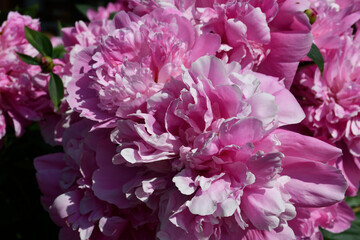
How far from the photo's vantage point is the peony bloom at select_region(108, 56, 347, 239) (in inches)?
20.5

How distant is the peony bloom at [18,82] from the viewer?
35.8 inches

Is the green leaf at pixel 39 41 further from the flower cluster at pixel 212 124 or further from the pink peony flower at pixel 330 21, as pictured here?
the pink peony flower at pixel 330 21

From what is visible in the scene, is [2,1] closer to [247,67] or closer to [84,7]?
[84,7]

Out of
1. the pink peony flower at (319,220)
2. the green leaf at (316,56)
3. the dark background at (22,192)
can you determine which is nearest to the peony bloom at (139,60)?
the green leaf at (316,56)

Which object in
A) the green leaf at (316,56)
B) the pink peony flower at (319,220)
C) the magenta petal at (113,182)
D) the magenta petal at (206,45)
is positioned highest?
the magenta petal at (206,45)

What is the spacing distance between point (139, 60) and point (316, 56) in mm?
275

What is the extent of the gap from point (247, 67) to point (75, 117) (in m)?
0.34

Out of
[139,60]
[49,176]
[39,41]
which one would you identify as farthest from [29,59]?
[139,60]

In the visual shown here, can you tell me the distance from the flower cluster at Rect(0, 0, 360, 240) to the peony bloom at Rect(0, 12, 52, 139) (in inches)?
9.9

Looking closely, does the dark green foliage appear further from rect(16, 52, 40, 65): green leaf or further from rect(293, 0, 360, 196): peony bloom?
rect(293, 0, 360, 196): peony bloom

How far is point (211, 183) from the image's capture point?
0.54 m

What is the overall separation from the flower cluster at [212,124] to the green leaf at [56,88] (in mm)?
122

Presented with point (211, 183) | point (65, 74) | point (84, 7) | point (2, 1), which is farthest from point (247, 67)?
point (2, 1)

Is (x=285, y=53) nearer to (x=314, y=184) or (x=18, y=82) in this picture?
(x=314, y=184)
